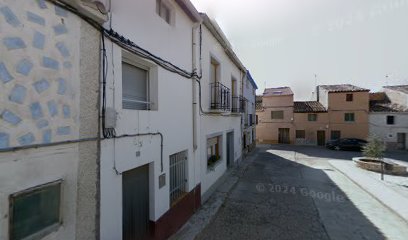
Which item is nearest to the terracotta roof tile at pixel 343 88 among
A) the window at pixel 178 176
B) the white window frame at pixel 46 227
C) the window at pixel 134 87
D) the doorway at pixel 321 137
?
the doorway at pixel 321 137

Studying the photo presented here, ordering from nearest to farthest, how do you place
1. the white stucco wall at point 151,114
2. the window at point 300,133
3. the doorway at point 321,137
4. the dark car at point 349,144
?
the white stucco wall at point 151,114 → the dark car at point 349,144 → the doorway at point 321,137 → the window at point 300,133

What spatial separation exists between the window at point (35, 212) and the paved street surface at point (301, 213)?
3908mm

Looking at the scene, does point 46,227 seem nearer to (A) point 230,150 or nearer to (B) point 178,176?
(B) point 178,176

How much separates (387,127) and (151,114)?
2818 centimetres

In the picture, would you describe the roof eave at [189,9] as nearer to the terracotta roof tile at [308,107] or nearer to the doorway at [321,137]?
the terracotta roof tile at [308,107]

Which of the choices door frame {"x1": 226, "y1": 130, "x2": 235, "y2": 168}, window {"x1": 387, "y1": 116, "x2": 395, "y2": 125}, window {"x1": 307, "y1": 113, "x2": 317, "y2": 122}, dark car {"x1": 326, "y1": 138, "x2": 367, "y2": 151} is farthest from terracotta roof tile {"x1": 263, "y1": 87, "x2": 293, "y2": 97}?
door frame {"x1": 226, "y1": 130, "x2": 235, "y2": 168}

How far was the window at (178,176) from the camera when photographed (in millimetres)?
5816

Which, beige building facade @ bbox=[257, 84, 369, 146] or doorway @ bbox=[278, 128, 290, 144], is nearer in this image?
beige building facade @ bbox=[257, 84, 369, 146]

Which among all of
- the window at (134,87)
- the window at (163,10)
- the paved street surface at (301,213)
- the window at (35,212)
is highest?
the window at (163,10)

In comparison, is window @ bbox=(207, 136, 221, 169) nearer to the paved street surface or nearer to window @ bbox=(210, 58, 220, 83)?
the paved street surface

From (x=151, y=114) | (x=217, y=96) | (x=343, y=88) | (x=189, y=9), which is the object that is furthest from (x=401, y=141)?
(x=151, y=114)

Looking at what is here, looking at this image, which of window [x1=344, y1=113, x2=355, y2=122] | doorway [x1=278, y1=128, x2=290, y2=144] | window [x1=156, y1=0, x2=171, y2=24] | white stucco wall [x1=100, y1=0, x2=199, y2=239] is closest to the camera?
white stucco wall [x1=100, y1=0, x2=199, y2=239]

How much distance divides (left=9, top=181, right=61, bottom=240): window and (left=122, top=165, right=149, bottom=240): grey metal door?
1475 millimetres

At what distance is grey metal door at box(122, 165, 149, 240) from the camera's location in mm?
4207
